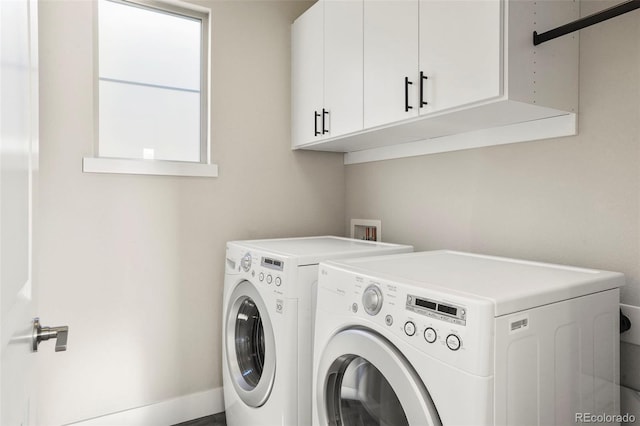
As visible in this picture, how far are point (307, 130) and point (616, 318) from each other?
62.5 inches

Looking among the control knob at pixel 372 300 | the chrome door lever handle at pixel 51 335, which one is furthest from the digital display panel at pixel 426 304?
the chrome door lever handle at pixel 51 335

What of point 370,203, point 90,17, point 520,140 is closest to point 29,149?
point 90,17

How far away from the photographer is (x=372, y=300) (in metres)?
1.07

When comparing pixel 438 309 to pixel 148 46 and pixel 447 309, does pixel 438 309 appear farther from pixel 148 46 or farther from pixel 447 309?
pixel 148 46

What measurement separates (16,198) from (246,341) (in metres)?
1.45

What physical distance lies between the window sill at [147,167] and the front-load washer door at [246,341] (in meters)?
0.66

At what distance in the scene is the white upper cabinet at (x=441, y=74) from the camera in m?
1.25

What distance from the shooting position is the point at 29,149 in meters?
0.74

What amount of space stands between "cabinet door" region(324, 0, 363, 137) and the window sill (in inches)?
26.8

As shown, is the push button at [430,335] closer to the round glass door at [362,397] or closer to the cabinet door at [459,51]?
the round glass door at [362,397]

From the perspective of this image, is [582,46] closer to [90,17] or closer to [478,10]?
[478,10]

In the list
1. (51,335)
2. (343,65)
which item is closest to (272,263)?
(51,335)

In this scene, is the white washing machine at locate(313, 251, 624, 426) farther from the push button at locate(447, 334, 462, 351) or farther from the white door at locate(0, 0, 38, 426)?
the white door at locate(0, 0, 38, 426)

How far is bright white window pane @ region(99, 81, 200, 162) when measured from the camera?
1994 millimetres
